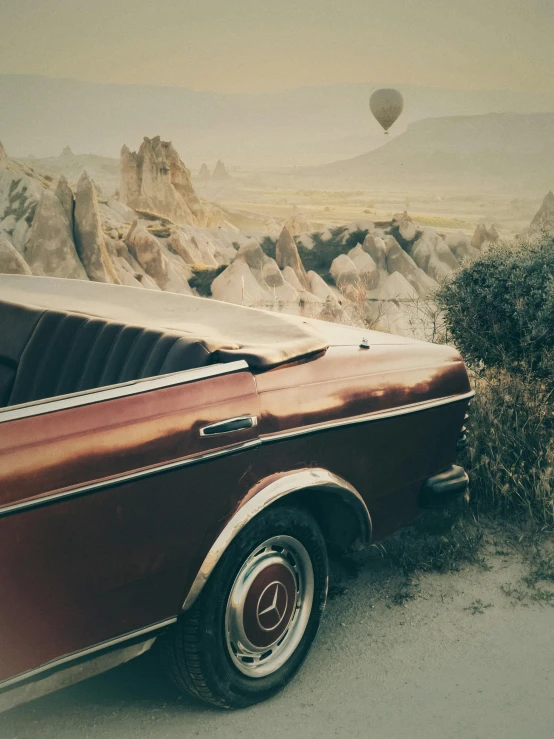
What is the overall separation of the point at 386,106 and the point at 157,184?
21.9m

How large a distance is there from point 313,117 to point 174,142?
17.8 metres

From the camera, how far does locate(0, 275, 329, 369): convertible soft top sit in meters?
2.36

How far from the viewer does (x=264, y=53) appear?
67312 mm

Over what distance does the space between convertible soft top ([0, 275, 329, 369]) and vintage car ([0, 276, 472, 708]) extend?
0.05 ft

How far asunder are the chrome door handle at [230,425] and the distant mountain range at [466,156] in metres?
61.9

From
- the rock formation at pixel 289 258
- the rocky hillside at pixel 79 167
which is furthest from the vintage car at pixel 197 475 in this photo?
the rocky hillside at pixel 79 167

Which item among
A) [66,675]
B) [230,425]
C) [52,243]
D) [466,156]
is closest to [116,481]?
[230,425]

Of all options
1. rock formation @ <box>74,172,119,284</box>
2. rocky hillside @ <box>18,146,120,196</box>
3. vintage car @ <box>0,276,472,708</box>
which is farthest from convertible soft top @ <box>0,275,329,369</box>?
rocky hillside @ <box>18,146,120,196</box>

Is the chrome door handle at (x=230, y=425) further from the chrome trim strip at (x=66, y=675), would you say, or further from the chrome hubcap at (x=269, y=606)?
the chrome trim strip at (x=66, y=675)

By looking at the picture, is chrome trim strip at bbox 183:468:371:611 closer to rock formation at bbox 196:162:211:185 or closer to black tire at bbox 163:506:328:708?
black tire at bbox 163:506:328:708

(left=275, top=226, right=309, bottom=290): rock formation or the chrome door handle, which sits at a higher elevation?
the chrome door handle

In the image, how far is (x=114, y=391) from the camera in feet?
6.47

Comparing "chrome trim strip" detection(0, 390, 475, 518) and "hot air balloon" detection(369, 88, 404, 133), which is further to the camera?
"hot air balloon" detection(369, 88, 404, 133)

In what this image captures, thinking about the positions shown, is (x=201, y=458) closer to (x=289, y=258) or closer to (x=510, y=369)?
(x=510, y=369)
